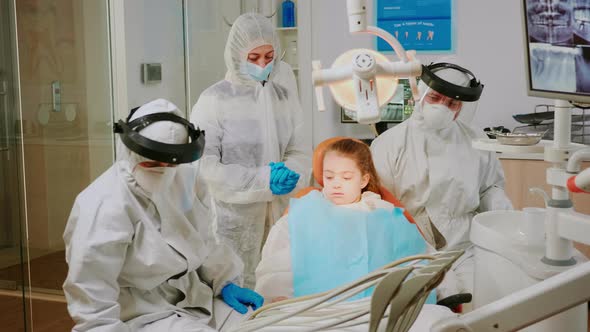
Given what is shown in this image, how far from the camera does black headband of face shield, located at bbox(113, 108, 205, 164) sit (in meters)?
1.64

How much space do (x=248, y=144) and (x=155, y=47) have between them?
73cm

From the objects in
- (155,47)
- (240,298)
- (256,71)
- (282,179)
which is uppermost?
(155,47)

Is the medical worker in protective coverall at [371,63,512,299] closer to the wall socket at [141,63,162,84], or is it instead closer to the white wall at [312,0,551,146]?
the wall socket at [141,63,162,84]

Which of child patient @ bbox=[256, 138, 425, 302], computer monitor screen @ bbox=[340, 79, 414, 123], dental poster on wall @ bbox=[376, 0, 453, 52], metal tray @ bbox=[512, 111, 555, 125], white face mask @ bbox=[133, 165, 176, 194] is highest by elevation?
dental poster on wall @ bbox=[376, 0, 453, 52]

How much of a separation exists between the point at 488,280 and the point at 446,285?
621 mm

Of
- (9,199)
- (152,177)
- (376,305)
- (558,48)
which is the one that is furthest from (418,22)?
(376,305)

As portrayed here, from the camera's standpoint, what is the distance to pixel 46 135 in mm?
2689

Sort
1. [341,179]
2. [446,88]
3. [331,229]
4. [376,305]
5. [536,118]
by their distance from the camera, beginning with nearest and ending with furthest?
[376,305] → [446,88] → [331,229] → [341,179] → [536,118]

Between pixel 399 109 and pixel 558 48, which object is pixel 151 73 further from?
pixel 558 48

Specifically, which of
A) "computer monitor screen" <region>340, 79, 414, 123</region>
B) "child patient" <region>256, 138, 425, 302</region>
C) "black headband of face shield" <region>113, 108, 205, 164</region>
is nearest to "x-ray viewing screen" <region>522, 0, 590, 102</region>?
"black headband of face shield" <region>113, 108, 205, 164</region>

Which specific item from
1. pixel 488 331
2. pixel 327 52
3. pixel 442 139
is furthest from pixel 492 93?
pixel 488 331

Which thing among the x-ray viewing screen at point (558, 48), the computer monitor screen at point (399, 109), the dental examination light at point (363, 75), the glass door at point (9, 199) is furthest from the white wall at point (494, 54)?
the dental examination light at point (363, 75)

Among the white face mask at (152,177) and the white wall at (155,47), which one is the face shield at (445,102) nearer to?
the white face mask at (152,177)

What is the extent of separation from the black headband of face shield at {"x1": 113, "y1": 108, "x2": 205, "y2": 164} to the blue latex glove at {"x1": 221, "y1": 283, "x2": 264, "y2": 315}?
21.3 inches
